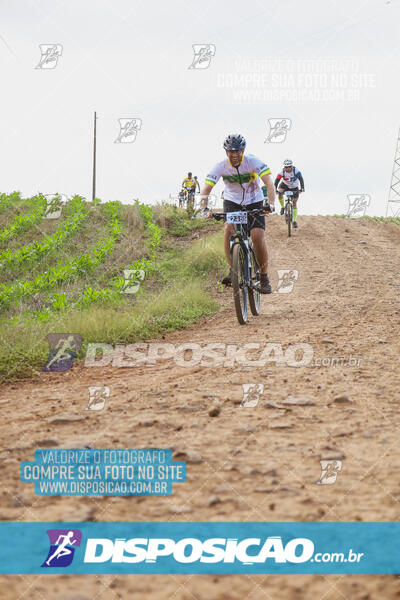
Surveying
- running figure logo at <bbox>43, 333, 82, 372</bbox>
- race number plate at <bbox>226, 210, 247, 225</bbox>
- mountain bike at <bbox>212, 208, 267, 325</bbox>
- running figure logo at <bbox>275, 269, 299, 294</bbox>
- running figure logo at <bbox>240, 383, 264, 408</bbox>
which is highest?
race number plate at <bbox>226, 210, 247, 225</bbox>

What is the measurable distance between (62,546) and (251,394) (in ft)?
7.20

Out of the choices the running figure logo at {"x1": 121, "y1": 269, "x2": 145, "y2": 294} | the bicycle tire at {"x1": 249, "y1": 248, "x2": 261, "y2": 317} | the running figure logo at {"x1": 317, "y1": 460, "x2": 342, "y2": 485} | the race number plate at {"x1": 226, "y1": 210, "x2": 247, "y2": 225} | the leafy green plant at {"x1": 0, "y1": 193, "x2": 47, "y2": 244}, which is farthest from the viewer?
the leafy green plant at {"x1": 0, "y1": 193, "x2": 47, "y2": 244}

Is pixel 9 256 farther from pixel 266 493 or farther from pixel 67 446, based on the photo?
pixel 266 493

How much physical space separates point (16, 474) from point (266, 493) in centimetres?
134

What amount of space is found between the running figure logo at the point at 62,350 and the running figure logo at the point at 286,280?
4.99 m

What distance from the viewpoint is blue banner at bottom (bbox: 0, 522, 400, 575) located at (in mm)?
2201

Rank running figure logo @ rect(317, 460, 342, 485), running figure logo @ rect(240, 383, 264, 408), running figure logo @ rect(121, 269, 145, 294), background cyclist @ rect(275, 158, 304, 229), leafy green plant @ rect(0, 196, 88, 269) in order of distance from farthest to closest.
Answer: background cyclist @ rect(275, 158, 304, 229)
leafy green plant @ rect(0, 196, 88, 269)
running figure logo @ rect(121, 269, 145, 294)
running figure logo @ rect(240, 383, 264, 408)
running figure logo @ rect(317, 460, 342, 485)

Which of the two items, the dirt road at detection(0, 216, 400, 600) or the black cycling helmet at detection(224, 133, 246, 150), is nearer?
the dirt road at detection(0, 216, 400, 600)

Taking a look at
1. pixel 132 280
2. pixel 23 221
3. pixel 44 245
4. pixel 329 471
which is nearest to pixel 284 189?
pixel 132 280

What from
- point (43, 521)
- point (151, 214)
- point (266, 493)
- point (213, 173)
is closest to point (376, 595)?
point (266, 493)

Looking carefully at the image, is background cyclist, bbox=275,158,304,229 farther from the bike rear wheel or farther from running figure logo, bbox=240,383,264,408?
running figure logo, bbox=240,383,264,408

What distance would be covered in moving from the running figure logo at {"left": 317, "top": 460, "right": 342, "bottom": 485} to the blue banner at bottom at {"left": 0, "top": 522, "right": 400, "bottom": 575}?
0.37m

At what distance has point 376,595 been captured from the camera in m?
1.99

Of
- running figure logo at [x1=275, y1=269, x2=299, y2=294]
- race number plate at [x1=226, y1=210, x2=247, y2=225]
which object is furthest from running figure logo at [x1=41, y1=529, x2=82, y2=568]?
running figure logo at [x1=275, y1=269, x2=299, y2=294]
